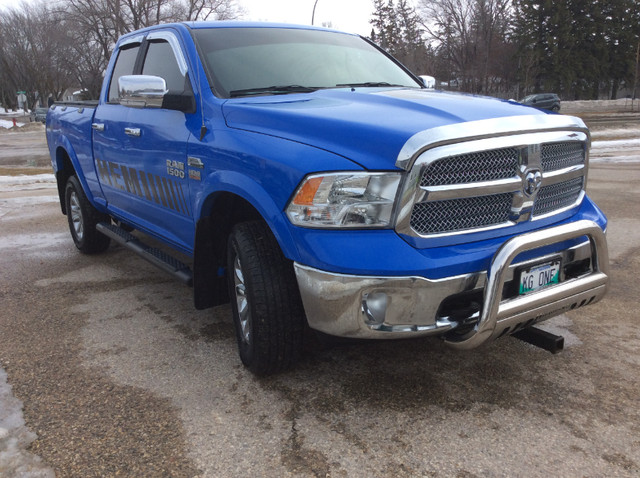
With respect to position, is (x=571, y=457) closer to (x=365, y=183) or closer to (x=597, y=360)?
(x=597, y=360)

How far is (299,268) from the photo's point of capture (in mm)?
2580

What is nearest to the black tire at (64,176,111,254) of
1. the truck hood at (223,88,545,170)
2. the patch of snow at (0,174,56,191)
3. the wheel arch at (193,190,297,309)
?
the wheel arch at (193,190,297,309)

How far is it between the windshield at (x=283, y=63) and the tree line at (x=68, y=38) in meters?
39.2

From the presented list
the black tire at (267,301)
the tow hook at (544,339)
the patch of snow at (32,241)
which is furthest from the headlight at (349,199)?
the patch of snow at (32,241)

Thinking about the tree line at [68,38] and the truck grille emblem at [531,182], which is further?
the tree line at [68,38]

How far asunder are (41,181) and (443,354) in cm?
1086

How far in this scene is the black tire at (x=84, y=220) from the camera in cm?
562

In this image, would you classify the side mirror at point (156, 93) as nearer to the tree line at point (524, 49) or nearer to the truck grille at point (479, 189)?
the truck grille at point (479, 189)

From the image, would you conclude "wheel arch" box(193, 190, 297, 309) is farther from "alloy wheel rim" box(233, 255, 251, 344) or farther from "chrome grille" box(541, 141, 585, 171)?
"chrome grille" box(541, 141, 585, 171)

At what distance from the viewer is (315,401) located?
9.46 feet

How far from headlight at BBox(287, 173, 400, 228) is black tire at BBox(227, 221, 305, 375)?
39 cm

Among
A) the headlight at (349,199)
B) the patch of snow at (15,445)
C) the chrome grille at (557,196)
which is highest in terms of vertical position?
the headlight at (349,199)

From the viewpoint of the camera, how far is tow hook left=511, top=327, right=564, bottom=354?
10.0 ft

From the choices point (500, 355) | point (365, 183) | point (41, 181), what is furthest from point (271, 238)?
point (41, 181)
